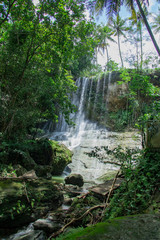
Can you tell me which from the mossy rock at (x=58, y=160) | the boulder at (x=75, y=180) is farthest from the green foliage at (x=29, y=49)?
the boulder at (x=75, y=180)

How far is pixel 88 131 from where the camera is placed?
15930mm

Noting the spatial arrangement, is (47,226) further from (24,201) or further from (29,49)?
A: (29,49)

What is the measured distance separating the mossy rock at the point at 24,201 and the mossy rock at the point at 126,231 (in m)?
2.42

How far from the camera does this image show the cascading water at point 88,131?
10.0 meters

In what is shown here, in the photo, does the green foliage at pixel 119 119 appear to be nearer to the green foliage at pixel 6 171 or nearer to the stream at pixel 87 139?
the stream at pixel 87 139

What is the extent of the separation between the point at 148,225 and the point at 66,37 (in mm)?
7326

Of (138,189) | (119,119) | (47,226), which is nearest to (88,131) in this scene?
(119,119)

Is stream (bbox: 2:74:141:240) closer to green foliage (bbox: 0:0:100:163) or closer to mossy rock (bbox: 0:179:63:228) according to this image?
mossy rock (bbox: 0:179:63:228)

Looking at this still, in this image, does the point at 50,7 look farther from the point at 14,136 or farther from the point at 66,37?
the point at 14,136

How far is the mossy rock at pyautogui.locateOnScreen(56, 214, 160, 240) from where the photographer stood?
1.28 meters

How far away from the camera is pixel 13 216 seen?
3.25 m

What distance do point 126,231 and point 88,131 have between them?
1455 centimetres

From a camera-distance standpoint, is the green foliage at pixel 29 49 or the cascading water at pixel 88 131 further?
the cascading water at pixel 88 131

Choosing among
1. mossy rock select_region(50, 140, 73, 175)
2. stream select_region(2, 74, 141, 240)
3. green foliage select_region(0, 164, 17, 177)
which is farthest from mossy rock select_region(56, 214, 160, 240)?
mossy rock select_region(50, 140, 73, 175)
